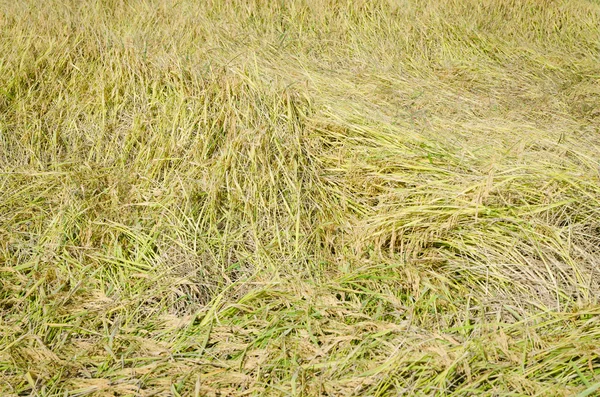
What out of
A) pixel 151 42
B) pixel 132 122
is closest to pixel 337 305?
pixel 132 122

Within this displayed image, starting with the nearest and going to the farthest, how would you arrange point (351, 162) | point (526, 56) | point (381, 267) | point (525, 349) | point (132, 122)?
1. point (525, 349)
2. point (381, 267)
3. point (351, 162)
4. point (132, 122)
5. point (526, 56)

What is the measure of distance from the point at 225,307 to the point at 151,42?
1709mm

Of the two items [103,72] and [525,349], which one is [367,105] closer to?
[103,72]

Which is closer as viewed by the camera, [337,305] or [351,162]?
[337,305]

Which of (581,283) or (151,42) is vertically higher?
(581,283)

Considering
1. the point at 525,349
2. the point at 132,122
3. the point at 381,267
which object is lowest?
the point at 132,122

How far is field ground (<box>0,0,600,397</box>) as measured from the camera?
1496 millimetres

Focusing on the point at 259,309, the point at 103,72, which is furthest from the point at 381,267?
the point at 103,72

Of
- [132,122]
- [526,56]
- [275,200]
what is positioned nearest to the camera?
[275,200]

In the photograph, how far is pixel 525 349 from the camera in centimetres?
140

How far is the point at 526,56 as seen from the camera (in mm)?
3504

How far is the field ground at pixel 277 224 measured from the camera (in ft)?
4.91

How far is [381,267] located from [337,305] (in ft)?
0.68

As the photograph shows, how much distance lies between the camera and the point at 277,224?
2.00 meters
